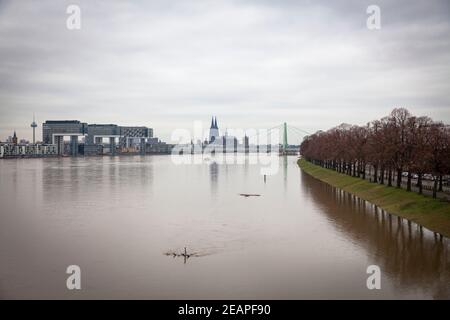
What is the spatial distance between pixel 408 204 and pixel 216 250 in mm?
16492

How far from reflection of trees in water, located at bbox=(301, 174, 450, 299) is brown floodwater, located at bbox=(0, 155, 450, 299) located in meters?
0.05

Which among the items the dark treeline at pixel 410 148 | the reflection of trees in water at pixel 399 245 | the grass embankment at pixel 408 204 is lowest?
the reflection of trees in water at pixel 399 245

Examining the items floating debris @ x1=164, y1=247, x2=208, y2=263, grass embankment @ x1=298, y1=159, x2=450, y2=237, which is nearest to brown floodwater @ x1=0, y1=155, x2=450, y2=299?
floating debris @ x1=164, y1=247, x2=208, y2=263

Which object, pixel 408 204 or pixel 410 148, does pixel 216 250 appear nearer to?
pixel 408 204

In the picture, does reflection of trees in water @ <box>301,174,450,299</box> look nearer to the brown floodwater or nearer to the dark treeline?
the brown floodwater

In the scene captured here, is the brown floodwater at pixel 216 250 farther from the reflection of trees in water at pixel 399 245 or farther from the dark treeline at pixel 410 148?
the dark treeline at pixel 410 148

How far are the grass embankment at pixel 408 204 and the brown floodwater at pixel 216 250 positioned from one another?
77cm

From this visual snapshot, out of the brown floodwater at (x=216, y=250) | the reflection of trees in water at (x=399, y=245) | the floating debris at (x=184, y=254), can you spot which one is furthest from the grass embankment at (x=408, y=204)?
the floating debris at (x=184, y=254)

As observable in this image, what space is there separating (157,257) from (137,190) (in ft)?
100

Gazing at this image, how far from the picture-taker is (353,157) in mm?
54156

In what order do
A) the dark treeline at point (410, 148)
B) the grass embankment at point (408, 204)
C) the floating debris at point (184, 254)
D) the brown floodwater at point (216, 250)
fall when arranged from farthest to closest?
the dark treeline at point (410, 148), the grass embankment at point (408, 204), the floating debris at point (184, 254), the brown floodwater at point (216, 250)

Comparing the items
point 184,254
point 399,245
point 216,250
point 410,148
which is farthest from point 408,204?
point 184,254

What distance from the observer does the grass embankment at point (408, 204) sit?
2736 cm
